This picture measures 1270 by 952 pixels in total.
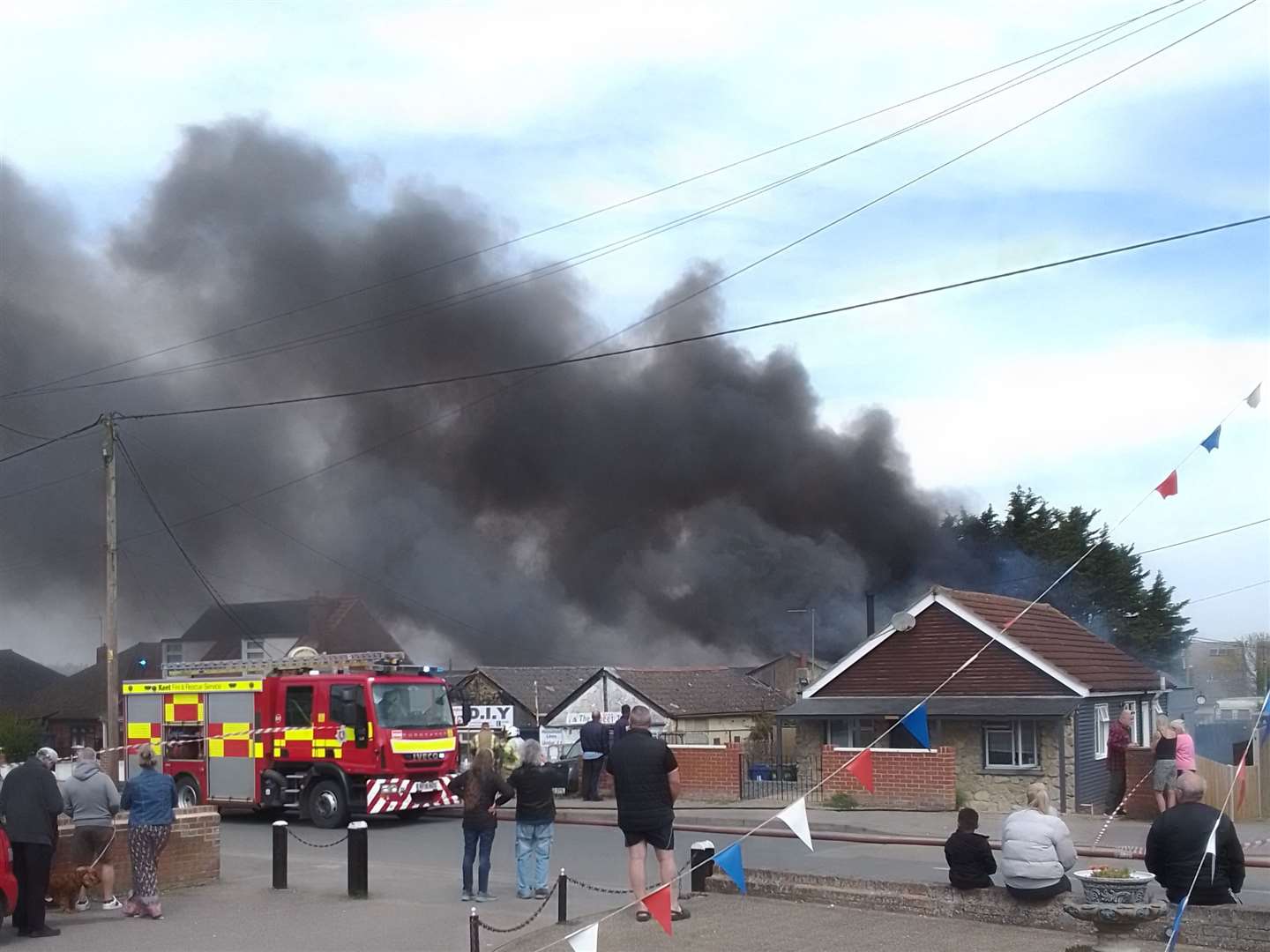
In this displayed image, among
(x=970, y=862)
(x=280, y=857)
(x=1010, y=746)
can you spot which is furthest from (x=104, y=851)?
(x=1010, y=746)

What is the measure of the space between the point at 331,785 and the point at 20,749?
34.8m

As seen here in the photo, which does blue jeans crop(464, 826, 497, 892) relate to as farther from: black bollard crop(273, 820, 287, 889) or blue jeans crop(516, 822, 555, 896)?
black bollard crop(273, 820, 287, 889)

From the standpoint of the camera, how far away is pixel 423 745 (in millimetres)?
17922

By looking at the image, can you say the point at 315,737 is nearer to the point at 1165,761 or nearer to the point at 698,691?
the point at 1165,761

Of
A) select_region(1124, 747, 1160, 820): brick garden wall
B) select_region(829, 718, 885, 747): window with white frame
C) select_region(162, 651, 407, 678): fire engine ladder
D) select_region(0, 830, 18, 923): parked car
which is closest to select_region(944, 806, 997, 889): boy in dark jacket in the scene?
select_region(0, 830, 18, 923): parked car

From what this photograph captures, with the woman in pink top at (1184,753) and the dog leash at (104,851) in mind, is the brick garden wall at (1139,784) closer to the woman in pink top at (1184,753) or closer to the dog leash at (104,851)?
the woman in pink top at (1184,753)

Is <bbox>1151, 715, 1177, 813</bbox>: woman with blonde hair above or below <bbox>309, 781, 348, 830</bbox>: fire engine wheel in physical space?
above

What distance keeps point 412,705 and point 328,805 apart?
1.65 meters

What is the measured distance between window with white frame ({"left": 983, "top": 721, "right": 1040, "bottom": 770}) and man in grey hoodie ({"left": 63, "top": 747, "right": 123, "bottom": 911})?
13.1 m

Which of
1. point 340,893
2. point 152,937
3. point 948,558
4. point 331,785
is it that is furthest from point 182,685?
point 948,558

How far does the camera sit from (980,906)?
8.66 metres

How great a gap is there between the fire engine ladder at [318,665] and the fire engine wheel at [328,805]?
1577 millimetres

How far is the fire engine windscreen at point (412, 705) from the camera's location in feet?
58.0

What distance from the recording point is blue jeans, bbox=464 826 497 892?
11.0 m
